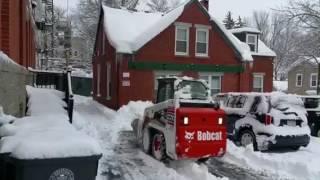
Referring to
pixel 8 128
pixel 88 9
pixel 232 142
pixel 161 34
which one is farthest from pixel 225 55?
pixel 88 9

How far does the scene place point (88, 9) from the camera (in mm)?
56125

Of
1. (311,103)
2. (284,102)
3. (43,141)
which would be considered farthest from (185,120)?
(311,103)

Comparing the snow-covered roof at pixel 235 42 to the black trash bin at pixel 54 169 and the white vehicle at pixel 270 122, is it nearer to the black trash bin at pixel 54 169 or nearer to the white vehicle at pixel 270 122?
the white vehicle at pixel 270 122

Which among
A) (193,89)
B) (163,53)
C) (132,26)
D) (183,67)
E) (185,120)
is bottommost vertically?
(185,120)

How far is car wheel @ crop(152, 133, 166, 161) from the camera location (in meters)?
10.8

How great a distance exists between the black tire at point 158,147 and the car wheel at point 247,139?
3.06 meters

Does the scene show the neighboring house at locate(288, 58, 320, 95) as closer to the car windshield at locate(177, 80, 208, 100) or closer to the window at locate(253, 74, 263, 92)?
the window at locate(253, 74, 263, 92)

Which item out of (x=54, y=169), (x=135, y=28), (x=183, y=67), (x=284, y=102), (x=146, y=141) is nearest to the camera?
(x=54, y=169)

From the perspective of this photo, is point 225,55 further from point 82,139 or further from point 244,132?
point 82,139

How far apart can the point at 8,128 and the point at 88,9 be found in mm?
52880

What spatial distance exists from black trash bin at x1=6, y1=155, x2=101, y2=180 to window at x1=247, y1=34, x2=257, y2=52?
28817mm

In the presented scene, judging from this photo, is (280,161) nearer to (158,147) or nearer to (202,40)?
(158,147)

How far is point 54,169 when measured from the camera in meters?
4.22

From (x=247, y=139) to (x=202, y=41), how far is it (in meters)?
14.9
